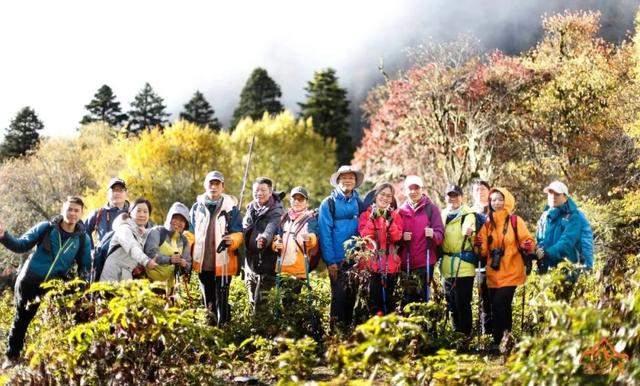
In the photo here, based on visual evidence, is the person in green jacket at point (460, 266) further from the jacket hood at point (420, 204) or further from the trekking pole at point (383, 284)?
the trekking pole at point (383, 284)

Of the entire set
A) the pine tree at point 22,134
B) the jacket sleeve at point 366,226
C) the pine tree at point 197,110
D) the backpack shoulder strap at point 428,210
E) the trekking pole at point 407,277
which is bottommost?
the trekking pole at point 407,277

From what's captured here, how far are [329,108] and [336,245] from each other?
5528cm

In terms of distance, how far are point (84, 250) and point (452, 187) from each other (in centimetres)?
430

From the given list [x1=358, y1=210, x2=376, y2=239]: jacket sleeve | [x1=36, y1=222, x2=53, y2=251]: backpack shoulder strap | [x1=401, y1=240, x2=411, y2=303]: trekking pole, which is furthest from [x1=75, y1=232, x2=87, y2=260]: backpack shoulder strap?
[x1=401, y1=240, x2=411, y2=303]: trekking pole

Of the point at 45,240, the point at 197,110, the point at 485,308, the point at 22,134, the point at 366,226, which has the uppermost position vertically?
the point at 197,110

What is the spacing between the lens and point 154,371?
4.84 meters

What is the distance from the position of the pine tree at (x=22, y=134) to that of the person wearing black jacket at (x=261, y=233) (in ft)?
160

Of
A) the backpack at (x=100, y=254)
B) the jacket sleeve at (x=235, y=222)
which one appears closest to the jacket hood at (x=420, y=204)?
Answer: the jacket sleeve at (x=235, y=222)

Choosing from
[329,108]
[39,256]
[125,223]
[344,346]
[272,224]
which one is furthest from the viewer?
[329,108]

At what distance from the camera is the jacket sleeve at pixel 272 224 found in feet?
25.0

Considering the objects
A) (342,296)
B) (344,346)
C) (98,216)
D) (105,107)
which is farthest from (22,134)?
(344,346)

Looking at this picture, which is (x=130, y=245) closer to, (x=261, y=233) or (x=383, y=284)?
(x=261, y=233)

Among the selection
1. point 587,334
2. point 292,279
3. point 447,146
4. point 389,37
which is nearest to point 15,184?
point 447,146

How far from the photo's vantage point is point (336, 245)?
7.56 m
